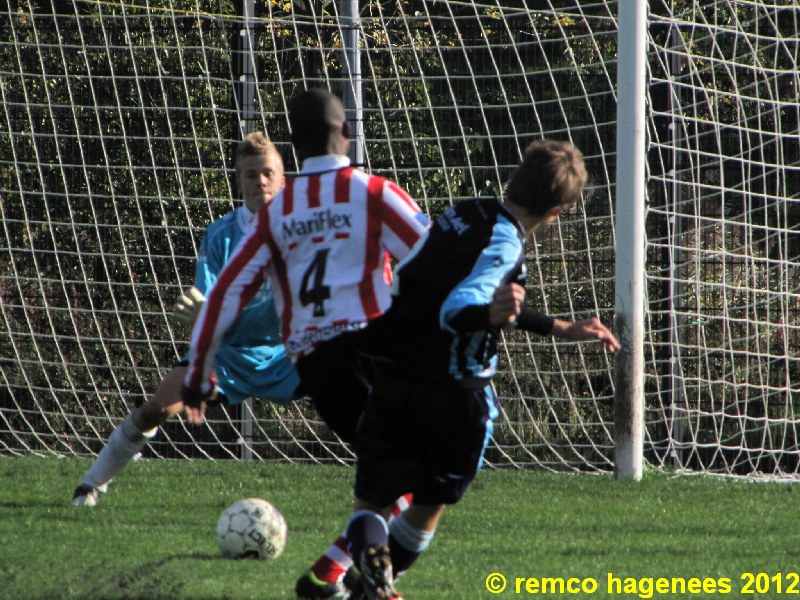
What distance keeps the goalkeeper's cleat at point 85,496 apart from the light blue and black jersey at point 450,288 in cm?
260

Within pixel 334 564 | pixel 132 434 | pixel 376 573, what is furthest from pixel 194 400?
pixel 132 434

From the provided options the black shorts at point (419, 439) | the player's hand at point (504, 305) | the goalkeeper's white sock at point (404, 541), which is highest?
the player's hand at point (504, 305)

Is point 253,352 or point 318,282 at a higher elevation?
point 318,282

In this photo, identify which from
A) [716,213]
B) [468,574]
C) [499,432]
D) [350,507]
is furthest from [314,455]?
[468,574]

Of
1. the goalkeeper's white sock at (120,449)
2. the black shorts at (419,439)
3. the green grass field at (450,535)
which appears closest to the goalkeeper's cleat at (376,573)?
the black shorts at (419,439)

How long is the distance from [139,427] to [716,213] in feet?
12.3

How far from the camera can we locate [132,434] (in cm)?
530

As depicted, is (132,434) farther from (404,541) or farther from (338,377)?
(404,541)

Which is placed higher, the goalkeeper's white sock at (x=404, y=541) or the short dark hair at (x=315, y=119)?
the short dark hair at (x=315, y=119)

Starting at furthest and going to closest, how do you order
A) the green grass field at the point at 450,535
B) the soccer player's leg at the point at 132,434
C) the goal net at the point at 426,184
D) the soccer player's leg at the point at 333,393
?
the goal net at the point at 426,184 → the soccer player's leg at the point at 132,434 → the green grass field at the point at 450,535 → the soccer player's leg at the point at 333,393

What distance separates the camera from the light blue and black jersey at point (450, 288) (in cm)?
317

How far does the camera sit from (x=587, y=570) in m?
4.16

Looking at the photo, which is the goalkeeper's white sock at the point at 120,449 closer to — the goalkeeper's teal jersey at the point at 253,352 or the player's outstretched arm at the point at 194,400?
the goalkeeper's teal jersey at the point at 253,352

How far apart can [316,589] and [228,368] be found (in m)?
1.90
